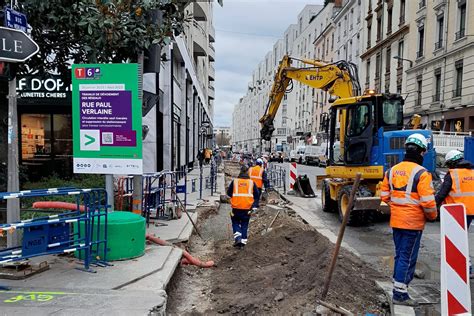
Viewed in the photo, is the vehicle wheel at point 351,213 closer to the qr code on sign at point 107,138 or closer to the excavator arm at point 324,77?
the excavator arm at point 324,77

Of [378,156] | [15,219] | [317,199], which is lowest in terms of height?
[317,199]

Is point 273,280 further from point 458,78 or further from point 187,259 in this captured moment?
point 458,78

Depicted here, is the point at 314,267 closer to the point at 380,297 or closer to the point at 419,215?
the point at 380,297

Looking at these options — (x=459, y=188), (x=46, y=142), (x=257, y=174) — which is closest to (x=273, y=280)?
(x=459, y=188)

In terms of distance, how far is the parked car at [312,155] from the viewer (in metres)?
46.6

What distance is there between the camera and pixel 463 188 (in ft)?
19.9

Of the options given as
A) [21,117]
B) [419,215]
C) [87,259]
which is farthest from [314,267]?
[21,117]

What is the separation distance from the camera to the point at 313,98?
66.8 meters

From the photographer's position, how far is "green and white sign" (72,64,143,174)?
580 centimetres

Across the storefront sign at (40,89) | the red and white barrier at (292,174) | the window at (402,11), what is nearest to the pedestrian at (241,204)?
the storefront sign at (40,89)

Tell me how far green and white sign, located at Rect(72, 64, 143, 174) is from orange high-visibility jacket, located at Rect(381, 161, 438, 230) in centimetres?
344

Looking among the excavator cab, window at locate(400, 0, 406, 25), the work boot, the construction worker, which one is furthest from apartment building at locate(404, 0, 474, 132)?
the work boot

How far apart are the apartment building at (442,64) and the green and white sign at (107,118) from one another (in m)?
24.8

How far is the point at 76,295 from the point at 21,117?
1058 cm
